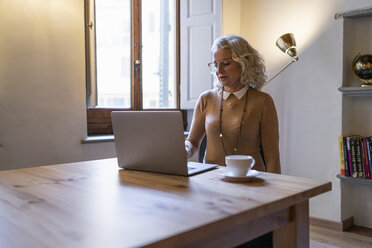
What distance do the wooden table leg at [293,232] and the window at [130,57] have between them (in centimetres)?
212

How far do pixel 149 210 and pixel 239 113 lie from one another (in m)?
1.29

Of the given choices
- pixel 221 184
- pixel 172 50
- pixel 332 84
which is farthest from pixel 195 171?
pixel 172 50

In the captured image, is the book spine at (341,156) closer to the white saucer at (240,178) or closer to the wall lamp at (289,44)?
the wall lamp at (289,44)

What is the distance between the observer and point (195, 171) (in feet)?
4.42

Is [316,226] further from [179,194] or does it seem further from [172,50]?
[179,194]

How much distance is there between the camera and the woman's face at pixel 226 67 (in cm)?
208

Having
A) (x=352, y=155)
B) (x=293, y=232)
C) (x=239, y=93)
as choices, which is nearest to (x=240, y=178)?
(x=293, y=232)

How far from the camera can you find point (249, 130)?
2.02 metres

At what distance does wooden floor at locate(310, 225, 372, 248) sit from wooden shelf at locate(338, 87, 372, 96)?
111 cm

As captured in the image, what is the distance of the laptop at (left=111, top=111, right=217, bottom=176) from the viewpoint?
48.8 inches

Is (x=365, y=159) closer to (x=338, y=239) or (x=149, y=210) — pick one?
(x=338, y=239)


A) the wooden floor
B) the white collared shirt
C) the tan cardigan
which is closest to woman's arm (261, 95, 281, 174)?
the tan cardigan

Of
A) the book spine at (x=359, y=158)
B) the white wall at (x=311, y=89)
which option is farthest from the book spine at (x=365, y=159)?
the white wall at (x=311, y=89)

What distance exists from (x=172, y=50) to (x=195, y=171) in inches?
104
